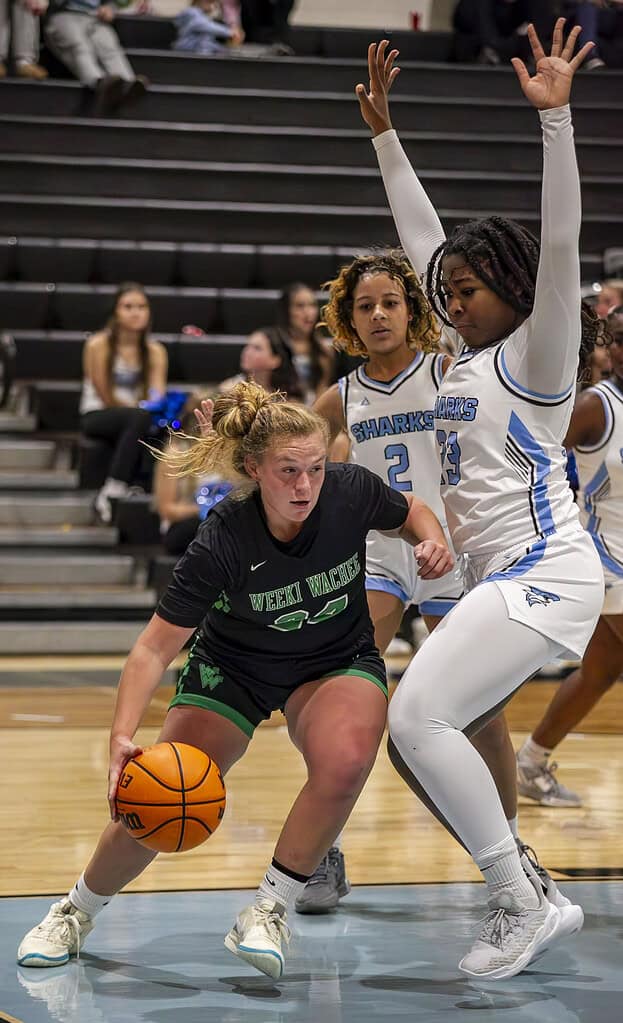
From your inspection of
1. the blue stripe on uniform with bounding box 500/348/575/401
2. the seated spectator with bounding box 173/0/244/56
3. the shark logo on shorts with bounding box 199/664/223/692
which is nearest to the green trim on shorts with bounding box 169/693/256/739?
the shark logo on shorts with bounding box 199/664/223/692

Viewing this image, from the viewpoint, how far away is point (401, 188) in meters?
3.68

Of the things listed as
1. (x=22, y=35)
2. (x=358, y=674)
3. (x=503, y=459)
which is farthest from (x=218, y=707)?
(x=22, y=35)

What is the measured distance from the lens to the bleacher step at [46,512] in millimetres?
8672

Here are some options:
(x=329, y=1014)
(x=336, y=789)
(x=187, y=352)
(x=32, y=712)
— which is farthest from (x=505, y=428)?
(x=187, y=352)

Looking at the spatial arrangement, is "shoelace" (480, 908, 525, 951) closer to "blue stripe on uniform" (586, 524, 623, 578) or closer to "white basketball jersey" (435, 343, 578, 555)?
"white basketball jersey" (435, 343, 578, 555)

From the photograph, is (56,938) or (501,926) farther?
(56,938)

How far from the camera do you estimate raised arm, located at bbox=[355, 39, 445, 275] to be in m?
3.62

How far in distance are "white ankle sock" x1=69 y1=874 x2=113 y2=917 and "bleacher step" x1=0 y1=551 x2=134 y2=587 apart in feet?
17.3

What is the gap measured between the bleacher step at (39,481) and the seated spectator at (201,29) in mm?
4443

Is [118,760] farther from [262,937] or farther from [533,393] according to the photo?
[533,393]

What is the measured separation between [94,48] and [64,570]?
4686 mm

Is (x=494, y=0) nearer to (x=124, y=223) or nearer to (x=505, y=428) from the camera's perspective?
(x=124, y=223)

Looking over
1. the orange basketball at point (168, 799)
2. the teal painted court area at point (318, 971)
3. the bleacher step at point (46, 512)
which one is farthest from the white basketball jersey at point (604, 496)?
the bleacher step at point (46, 512)

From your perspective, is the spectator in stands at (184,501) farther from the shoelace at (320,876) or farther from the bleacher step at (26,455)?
the shoelace at (320,876)
